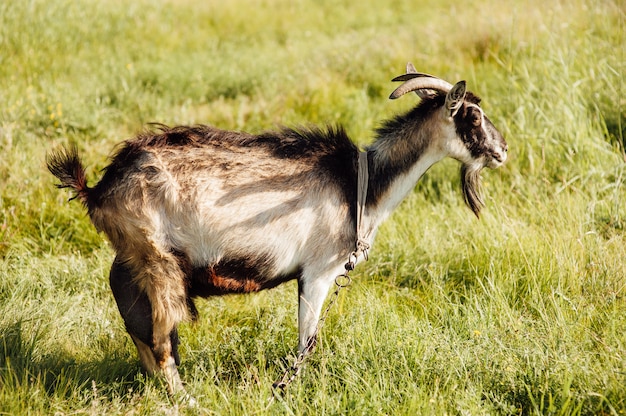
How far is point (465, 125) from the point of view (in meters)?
4.00

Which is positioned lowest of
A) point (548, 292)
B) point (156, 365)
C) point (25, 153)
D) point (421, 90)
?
point (548, 292)

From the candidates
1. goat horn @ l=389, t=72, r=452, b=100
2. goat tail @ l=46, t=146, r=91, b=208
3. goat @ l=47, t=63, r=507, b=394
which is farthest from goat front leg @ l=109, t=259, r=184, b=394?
goat horn @ l=389, t=72, r=452, b=100

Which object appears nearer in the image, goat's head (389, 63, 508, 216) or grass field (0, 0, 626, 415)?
grass field (0, 0, 626, 415)

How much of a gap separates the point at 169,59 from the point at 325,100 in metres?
2.45

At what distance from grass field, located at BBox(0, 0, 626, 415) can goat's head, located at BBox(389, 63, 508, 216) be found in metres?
0.87

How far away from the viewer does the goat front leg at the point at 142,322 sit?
3.63 m

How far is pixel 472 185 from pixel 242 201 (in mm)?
1644

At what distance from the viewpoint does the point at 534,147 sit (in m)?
6.32

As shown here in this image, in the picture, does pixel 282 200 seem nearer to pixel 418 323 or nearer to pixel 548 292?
pixel 418 323

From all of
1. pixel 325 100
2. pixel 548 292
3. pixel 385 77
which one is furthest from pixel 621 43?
pixel 548 292

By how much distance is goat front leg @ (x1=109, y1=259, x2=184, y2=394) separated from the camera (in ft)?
11.9

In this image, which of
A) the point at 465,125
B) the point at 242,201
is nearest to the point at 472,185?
→ the point at 465,125

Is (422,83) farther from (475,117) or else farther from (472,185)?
(472,185)

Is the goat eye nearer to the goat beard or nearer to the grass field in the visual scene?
the goat beard
